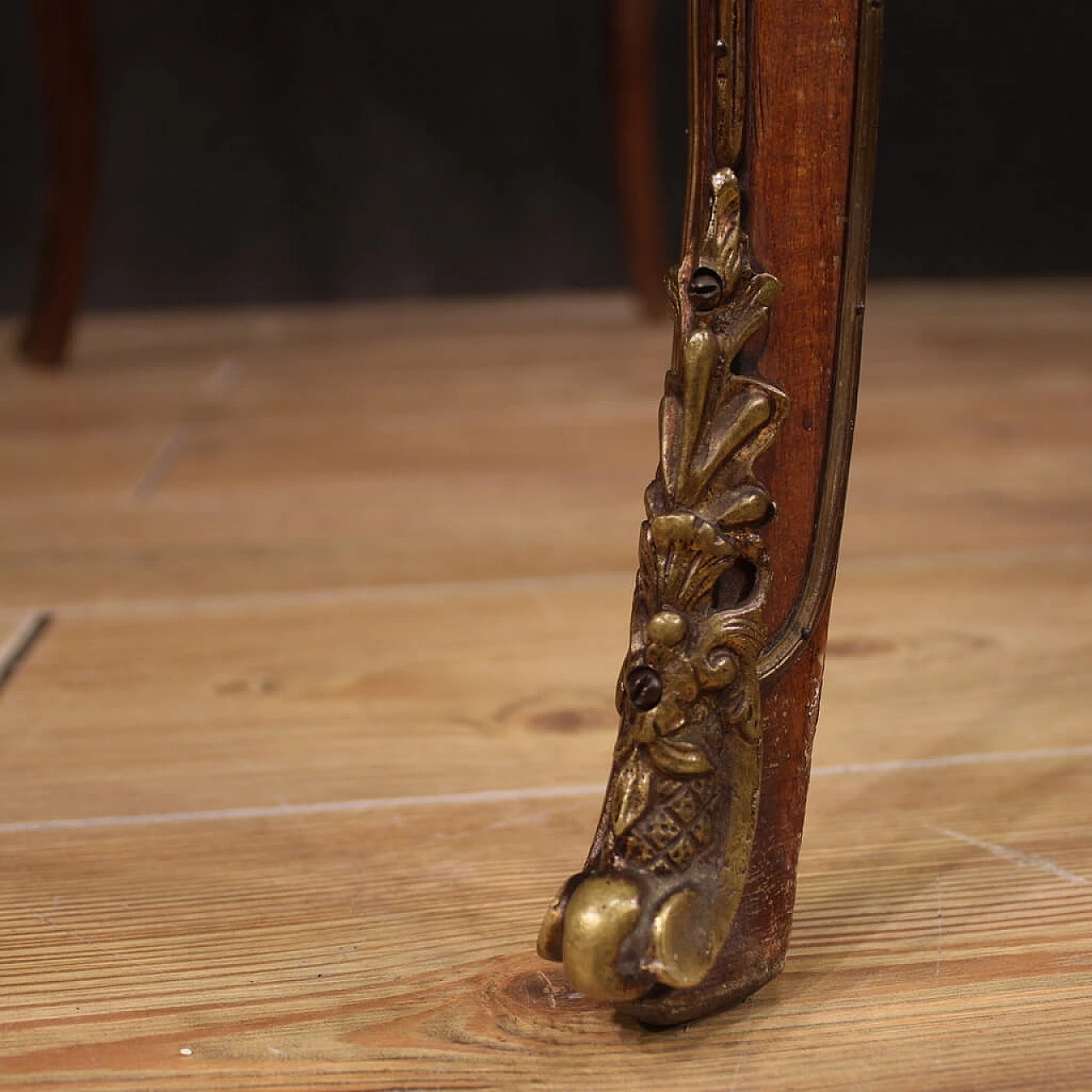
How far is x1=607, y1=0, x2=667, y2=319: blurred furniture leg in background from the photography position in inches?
55.9

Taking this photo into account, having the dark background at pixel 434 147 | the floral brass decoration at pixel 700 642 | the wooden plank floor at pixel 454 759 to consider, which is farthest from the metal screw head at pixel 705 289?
the dark background at pixel 434 147

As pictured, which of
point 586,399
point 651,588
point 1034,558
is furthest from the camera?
point 586,399

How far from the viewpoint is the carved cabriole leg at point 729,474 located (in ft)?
0.97

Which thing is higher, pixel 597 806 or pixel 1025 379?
pixel 597 806

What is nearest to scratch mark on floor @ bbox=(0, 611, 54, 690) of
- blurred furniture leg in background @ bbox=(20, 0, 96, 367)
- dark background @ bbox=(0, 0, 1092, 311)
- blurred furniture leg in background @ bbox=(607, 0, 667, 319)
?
blurred furniture leg in background @ bbox=(20, 0, 96, 367)

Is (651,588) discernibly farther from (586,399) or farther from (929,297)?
(929,297)

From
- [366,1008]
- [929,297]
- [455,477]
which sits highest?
[366,1008]

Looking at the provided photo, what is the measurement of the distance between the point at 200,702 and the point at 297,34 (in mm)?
1368

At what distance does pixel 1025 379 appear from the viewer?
1.19 metres

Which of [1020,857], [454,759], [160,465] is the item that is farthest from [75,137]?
[1020,857]

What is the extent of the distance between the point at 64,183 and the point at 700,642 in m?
1.16

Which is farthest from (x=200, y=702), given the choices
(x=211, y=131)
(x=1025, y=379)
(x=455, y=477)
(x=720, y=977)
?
(x=211, y=131)

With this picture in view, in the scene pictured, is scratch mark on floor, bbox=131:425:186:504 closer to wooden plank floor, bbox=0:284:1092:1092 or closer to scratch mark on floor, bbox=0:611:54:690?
wooden plank floor, bbox=0:284:1092:1092

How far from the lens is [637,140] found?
4.80 ft
